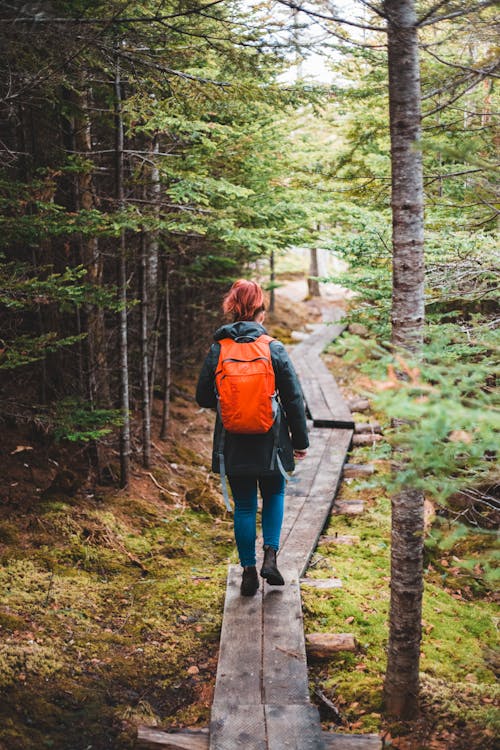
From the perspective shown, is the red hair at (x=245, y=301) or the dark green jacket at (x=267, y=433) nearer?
the dark green jacket at (x=267, y=433)

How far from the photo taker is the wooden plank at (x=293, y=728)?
3.08 metres

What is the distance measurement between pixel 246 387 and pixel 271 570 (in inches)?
60.7

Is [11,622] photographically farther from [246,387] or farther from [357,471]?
[357,471]

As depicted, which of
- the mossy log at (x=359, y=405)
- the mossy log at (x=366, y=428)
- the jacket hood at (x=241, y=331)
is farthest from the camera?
the mossy log at (x=359, y=405)

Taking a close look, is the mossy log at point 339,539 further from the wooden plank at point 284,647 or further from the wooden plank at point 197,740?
the wooden plank at point 197,740

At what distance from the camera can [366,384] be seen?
2.47 meters

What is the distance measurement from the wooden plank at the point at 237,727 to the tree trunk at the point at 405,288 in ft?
3.31

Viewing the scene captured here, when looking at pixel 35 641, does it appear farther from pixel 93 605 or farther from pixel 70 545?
pixel 70 545

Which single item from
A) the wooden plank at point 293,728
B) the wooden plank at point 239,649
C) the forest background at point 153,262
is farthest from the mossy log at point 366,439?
the wooden plank at point 293,728

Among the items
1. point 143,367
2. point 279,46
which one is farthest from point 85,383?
point 279,46

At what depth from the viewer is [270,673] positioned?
372 centimetres

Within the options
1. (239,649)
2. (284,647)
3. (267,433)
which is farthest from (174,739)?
(267,433)

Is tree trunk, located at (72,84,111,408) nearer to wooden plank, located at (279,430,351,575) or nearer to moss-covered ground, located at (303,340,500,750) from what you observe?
wooden plank, located at (279,430,351,575)

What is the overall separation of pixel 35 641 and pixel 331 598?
2.41 m
